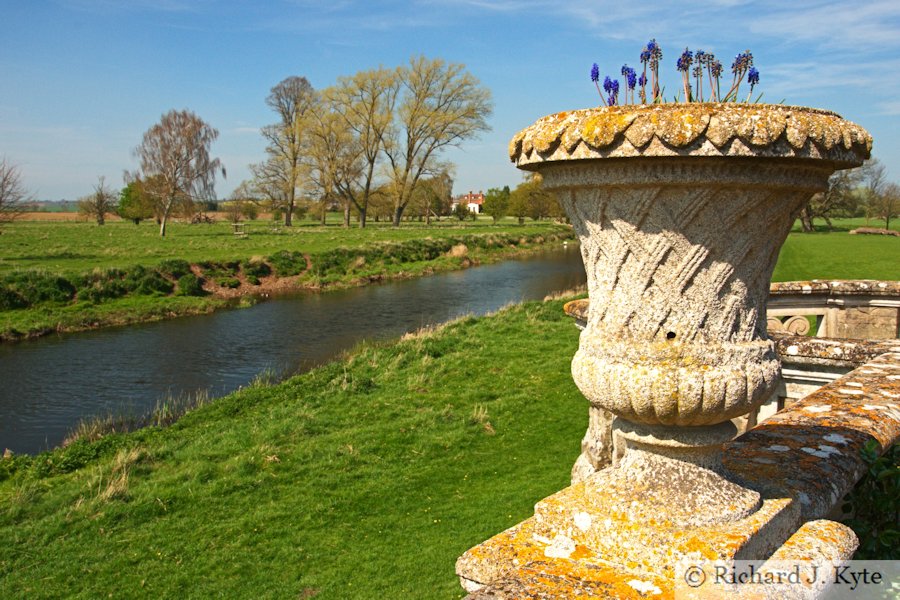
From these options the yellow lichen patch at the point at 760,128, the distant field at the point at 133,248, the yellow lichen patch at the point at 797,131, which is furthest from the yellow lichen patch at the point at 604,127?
the distant field at the point at 133,248

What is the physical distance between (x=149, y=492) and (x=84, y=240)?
34713mm

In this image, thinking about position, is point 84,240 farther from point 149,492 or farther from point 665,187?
point 665,187

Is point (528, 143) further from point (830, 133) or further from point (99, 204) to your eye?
point (99, 204)

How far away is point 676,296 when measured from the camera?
7.78ft

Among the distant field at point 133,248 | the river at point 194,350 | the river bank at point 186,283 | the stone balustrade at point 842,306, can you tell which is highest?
the stone balustrade at point 842,306

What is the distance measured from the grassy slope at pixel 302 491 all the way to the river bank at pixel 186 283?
419 inches

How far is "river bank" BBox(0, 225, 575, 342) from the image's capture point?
1981 cm

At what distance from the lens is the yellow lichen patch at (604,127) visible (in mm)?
2117

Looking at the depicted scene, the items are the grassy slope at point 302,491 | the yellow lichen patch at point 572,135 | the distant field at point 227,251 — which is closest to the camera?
the yellow lichen patch at point 572,135

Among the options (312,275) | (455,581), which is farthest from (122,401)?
(312,275)

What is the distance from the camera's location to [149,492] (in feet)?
25.6

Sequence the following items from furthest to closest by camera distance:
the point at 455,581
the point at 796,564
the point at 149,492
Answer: the point at 149,492, the point at 455,581, the point at 796,564

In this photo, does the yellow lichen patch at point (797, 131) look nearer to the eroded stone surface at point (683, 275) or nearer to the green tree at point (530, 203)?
the eroded stone surface at point (683, 275)

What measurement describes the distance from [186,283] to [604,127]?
23950 millimetres
